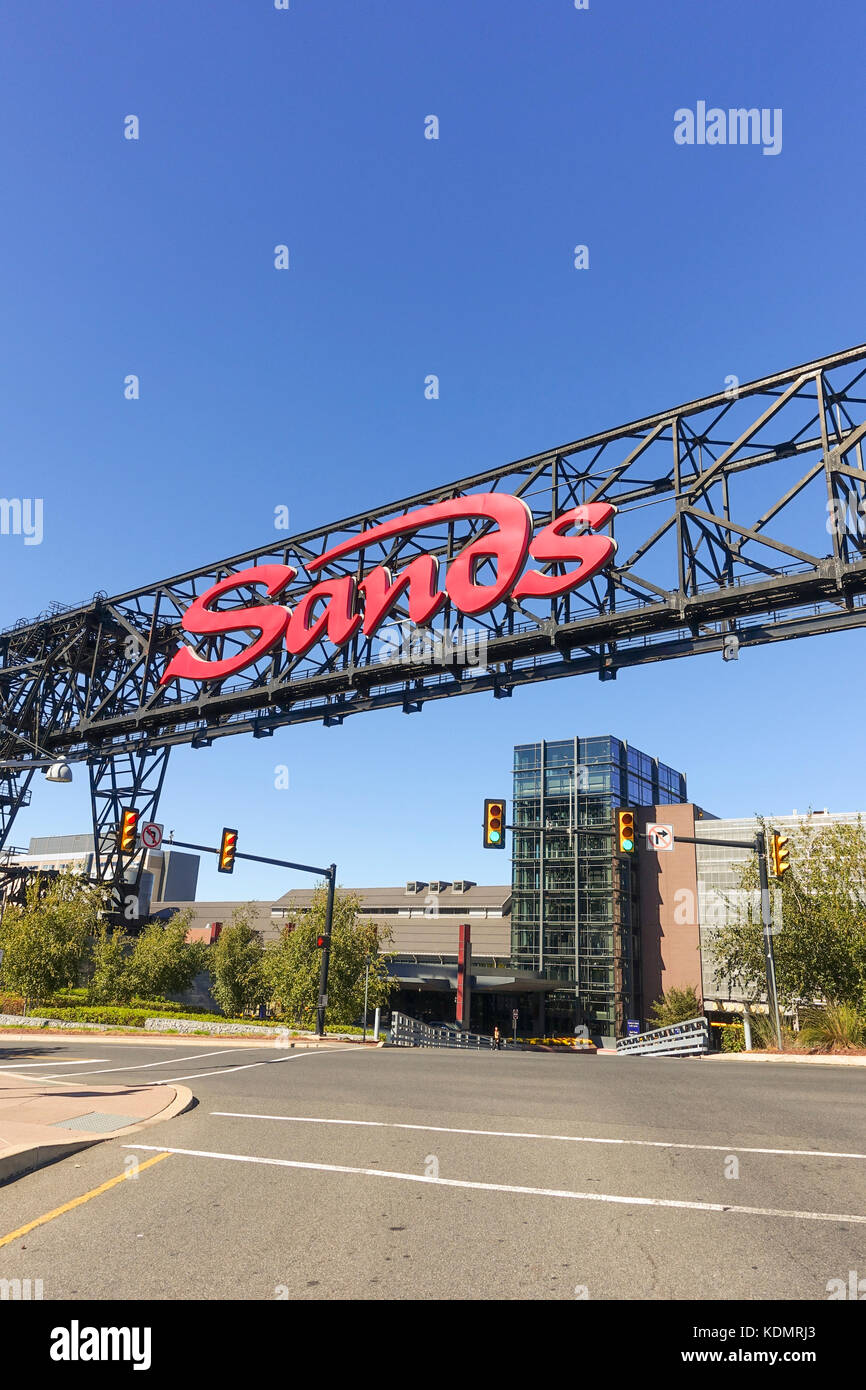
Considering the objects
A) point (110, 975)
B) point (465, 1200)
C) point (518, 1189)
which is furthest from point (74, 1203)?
point (110, 975)

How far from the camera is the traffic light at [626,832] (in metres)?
23.4

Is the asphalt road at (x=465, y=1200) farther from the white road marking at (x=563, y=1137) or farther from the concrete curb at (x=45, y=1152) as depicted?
the concrete curb at (x=45, y=1152)

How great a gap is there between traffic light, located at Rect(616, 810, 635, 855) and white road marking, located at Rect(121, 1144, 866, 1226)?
16.0 m

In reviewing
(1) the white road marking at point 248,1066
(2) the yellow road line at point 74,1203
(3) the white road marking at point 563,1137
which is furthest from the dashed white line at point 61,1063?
(2) the yellow road line at point 74,1203

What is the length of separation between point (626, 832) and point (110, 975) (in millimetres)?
31177

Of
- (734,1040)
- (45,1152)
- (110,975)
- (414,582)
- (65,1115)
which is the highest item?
(414,582)

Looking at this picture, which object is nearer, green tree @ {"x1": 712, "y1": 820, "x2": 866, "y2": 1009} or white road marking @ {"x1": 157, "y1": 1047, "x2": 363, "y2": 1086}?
white road marking @ {"x1": 157, "y1": 1047, "x2": 363, "y2": 1086}

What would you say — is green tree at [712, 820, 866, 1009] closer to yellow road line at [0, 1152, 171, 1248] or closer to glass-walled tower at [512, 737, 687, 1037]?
yellow road line at [0, 1152, 171, 1248]

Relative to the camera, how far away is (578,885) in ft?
235

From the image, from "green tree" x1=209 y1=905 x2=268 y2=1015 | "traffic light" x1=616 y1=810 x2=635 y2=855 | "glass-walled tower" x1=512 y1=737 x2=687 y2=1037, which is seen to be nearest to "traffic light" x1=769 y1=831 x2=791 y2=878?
"traffic light" x1=616 y1=810 x2=635 y2=855

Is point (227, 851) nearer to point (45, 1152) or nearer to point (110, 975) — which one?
point (45, 1152)

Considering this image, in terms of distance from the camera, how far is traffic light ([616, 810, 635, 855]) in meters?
23.4
